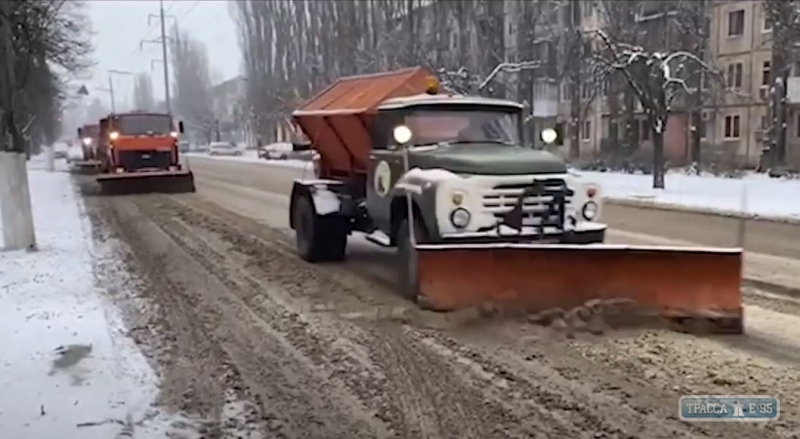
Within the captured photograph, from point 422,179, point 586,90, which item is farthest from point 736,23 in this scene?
point 422,179

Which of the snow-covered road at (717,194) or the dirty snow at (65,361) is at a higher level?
the dirty snow at (65,361)

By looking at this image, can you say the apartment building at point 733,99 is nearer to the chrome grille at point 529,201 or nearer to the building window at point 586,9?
the building window at point 586,9

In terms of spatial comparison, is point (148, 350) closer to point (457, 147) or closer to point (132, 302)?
point (132, 302)

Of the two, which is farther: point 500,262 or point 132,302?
point 132,302

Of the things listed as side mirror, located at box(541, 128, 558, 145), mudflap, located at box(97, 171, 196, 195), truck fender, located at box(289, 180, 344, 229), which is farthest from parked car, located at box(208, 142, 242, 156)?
side mirror, located at box(541, 128, 558, 145)

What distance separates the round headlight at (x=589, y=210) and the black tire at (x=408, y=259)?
5.50 ft

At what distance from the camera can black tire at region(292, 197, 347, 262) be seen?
10.9 m

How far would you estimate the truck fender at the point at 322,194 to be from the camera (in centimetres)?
1085

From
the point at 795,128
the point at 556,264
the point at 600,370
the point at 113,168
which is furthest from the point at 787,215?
the point at 795,128

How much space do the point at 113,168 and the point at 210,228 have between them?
974cm

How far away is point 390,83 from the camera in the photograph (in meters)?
11.1

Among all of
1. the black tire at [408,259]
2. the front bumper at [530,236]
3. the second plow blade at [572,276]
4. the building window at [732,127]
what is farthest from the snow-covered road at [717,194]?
the building window at [732,127]

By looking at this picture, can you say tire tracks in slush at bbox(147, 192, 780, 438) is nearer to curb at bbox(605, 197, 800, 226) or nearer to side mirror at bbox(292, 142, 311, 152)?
side mirror at bbox(292, 142, 311, 152)

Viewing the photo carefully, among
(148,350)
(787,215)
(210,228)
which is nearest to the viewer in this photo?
(148,350)
